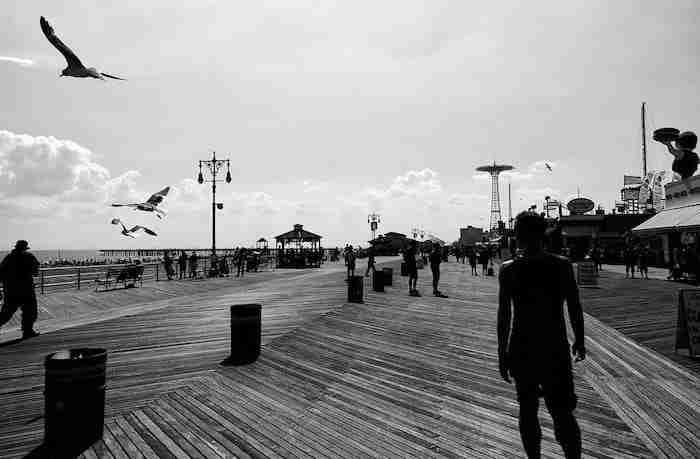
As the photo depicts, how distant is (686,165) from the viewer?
12297mm

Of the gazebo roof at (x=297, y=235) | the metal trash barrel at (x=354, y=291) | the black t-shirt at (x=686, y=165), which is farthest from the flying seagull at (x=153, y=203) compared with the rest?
the gazebo roof at (x=297, y=235)

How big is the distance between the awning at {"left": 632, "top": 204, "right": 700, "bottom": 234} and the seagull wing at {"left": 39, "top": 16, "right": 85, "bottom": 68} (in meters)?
24.9

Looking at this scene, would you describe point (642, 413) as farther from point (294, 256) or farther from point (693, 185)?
point (294, 256)

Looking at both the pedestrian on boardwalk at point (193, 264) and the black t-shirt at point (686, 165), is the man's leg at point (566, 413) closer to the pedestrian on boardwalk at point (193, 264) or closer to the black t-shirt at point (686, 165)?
the black t-shirt at point (686, 165)

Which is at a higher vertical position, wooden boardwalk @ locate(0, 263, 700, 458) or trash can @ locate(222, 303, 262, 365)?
trash can @ locate(222, 303, 262, 365)

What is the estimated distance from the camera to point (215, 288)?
63.3 feet

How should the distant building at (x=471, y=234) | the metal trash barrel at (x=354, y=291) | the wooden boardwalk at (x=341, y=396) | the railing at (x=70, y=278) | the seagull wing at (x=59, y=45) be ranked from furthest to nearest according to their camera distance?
the distant building at (x=471, y=234)
the railing at (x=70, y=278)
the metal trash barrel at (x=354, y=291)
the seagull wing at (x=59, y=45)
the wooden boardwalk at (x=341, y=396)

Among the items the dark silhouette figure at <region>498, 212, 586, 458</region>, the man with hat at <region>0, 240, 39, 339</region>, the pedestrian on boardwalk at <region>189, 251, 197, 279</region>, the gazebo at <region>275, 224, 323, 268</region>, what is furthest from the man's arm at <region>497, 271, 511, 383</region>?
the gazebo at <region>275, 224, 323, 268</region>

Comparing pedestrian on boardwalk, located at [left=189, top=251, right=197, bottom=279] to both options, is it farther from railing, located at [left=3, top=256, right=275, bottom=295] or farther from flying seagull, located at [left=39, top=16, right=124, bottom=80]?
flying seagull, located at [left=39, top=16, right=124, bottom=80]

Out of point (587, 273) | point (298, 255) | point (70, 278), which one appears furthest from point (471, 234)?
point (70, 278)

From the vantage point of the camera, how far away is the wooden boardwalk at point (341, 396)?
380 centimetres

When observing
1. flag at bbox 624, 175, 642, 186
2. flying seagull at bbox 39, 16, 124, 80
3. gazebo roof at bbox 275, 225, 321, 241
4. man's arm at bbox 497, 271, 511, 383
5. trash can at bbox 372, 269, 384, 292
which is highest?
flag at bbox 624, 175, 642, 186

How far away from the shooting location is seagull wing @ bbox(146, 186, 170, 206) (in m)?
13.1

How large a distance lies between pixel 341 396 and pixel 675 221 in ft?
84.2
